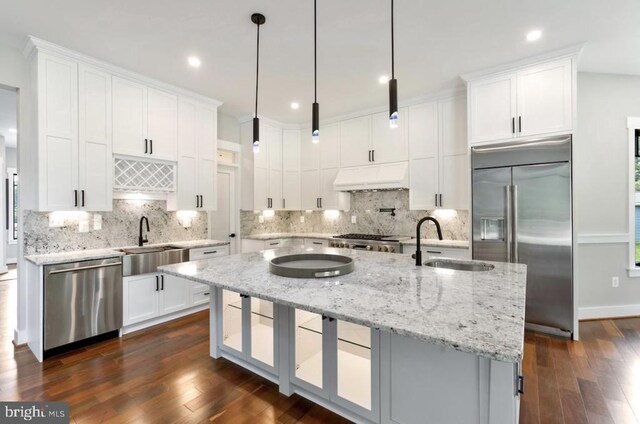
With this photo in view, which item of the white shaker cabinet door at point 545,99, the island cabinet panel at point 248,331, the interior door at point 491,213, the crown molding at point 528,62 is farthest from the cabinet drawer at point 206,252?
the white shaker cabinet door at point 545,99

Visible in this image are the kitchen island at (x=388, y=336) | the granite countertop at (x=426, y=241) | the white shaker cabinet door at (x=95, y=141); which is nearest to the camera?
the kitchen island at (x=388, y=336)

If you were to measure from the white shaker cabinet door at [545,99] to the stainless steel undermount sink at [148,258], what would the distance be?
411 centimetres

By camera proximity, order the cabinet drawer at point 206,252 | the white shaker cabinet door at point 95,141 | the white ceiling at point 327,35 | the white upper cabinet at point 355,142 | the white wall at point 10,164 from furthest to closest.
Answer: the white wall at point 10,164 → the white upper cabinet at point 355,142 → the cabinet drawer at point 206,252 → the white shaker cabinet door at point 95,141 → the white ceiling at point 327,35

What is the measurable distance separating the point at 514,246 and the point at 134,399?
3.71 meters

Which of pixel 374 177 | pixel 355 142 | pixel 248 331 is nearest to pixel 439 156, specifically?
pixel 374 177

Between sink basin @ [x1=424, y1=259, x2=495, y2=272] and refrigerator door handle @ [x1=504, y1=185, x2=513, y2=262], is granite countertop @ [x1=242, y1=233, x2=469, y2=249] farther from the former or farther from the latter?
sink basin @ [x1=424, y1=259, x2=495, y2=272]

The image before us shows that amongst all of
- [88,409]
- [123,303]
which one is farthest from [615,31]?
[123,303]

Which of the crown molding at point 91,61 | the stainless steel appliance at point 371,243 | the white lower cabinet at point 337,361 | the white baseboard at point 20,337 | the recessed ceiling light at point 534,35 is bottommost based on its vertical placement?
the white baseboard at point 20,337

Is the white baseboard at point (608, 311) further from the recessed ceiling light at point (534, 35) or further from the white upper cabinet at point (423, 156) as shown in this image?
the recessed ceiling light at point (534, 35)

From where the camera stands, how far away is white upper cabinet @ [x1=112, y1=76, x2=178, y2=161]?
3.39 metres

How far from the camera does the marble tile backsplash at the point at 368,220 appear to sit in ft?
14.1

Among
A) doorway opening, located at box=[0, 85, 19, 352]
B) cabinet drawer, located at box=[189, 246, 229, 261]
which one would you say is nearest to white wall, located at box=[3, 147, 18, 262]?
doorway opening, located at box=[0, 85, 19, 352]

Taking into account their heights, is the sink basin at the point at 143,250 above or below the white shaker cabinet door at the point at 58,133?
below

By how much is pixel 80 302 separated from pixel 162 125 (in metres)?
2.14
